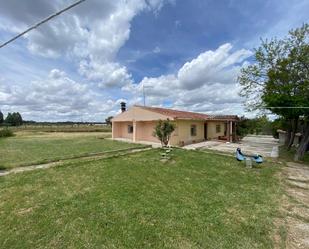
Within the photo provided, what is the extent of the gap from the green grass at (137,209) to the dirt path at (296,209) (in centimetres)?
33

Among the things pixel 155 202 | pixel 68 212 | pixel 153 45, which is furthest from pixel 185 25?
pixel 68 212

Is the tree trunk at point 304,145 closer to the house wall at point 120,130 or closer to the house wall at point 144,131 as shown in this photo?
the house wall at point 144,131

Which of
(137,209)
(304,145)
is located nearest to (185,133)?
(304,145)

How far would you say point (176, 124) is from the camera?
18.1 m

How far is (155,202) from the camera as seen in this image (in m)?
5.52

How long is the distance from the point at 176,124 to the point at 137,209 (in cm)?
1340

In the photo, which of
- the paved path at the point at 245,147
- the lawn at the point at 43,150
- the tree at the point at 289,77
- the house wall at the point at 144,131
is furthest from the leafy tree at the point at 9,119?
the tree at the point at 289,77

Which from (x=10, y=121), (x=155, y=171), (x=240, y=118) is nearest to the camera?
(x=155, y=171)

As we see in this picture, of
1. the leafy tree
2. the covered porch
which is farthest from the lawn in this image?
the leafy tree

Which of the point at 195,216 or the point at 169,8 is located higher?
the point at 169,8

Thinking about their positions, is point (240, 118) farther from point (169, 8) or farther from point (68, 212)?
point (68, 212)

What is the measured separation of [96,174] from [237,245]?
6.02 metres

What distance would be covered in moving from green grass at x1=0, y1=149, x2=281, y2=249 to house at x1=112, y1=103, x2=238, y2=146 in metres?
10.0

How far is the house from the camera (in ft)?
61.1
